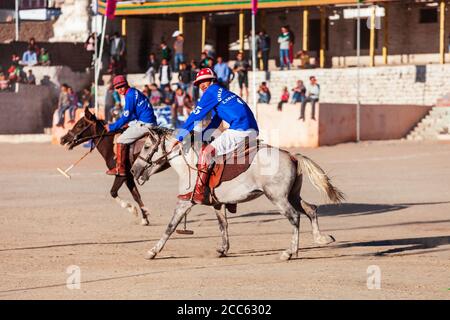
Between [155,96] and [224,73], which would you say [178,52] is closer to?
[155,96]

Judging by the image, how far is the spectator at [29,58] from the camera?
4488cm

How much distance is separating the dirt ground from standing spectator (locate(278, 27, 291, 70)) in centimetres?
1405

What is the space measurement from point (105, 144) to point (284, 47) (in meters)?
22.9

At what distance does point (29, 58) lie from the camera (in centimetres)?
4494

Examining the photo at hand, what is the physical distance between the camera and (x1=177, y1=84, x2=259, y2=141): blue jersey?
1422 cm

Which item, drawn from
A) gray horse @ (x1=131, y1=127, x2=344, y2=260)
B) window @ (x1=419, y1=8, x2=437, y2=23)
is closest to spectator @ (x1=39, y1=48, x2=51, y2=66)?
window @ (x1=419, y1=8, x2=437, y2=23)

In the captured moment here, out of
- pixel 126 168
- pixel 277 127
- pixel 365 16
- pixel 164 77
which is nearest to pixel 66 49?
pixel 164 77

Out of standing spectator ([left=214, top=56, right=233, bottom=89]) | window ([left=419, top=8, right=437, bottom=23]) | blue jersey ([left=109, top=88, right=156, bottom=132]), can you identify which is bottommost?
blue jersey ([left=109, top=88, right=156, bottom=132])

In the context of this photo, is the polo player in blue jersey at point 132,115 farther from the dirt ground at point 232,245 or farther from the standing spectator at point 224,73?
the standing spectator at point 224,73

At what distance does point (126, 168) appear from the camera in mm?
18766

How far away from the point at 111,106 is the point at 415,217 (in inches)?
833

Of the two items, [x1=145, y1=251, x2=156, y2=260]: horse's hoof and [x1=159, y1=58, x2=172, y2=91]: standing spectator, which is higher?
[x1=159, y1=58, x2=172, y2=91]: standing spectator

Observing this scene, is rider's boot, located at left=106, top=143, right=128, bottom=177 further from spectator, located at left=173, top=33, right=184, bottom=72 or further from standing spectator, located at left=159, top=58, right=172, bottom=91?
spectator, located at left=173, top=33, right=184, bottom=72

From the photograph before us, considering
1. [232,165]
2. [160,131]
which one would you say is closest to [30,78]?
[160,131]
